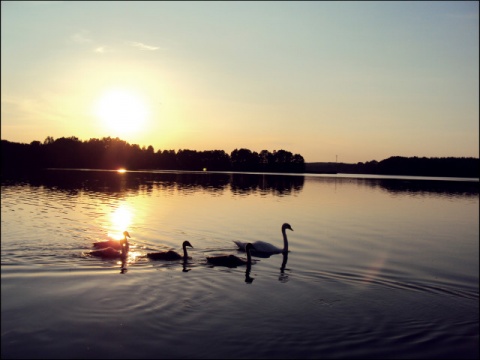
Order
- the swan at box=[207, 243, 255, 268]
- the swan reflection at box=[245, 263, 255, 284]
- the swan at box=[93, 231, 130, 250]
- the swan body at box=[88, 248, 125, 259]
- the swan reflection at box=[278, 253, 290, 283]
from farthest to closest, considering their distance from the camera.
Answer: the swan at box=[93, 231, 130, 250] → the swan body at box=[88, 248, 125, 259] → the swan at box=[207, 243, 255, 268] → the swan reflection at box=[278, 253, 290, 283] → the swan reflection at box=[245, 263, 255, 284]

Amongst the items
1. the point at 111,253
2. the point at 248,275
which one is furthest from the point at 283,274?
the point at 111,253

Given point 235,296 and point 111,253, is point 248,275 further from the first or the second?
point 111,253

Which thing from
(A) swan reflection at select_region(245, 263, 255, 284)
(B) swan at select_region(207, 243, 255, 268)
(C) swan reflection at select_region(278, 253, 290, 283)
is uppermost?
(B) swan at select_region(207, 243, 255, 268)

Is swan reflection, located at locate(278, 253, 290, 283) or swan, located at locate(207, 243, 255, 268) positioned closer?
swan reflection, located at locate(278, 253, 290, 283)

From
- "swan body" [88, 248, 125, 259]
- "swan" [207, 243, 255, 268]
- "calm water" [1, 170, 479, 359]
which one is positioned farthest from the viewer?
"swan body" [88, 248, 125, 259]

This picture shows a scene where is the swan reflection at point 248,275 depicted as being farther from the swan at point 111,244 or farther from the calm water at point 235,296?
the swan at point 111,244

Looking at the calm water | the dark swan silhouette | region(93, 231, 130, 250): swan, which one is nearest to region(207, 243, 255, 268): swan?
the calm water

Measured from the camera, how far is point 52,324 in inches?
454

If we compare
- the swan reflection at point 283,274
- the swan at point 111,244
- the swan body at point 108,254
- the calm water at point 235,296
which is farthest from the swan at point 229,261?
the swan at point 111,244

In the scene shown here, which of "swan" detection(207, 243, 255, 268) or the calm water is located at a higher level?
"swan" detection(207, 243, 255, 268)

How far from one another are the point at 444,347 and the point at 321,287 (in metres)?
5.60

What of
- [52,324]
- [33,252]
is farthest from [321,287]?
[33,252]

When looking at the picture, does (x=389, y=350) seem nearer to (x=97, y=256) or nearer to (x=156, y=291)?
(x=156, y=291)

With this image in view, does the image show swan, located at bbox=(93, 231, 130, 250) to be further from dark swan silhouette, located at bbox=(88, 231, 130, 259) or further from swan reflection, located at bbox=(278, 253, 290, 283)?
swan reflection, located at bbox=(278, 253, 290, 283)
